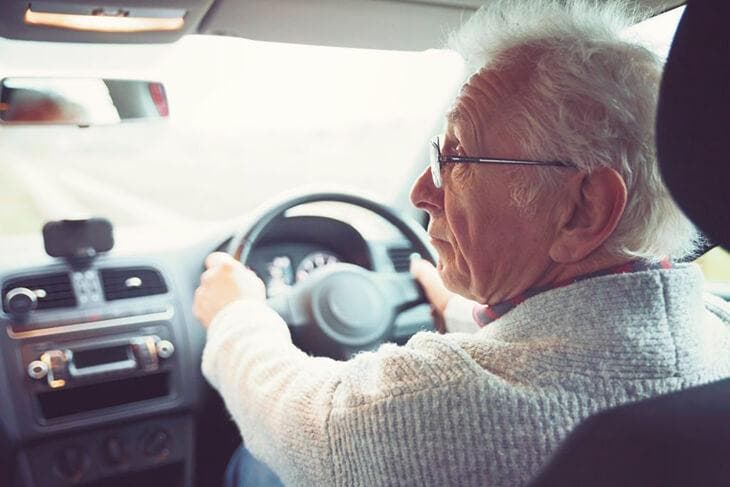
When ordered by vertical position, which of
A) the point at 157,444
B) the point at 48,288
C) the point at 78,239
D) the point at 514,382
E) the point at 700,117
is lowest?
the point at 157,444

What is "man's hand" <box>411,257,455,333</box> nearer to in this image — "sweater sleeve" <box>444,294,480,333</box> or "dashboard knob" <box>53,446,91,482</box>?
"sweater sleeve" <box>444,294,480,333</box>

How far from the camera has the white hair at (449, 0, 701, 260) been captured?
1312 millimetres

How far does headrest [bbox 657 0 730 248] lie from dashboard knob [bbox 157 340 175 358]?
1675 millimetres

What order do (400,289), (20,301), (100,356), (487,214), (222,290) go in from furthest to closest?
(400,289) → (100,356) → (20,301) → (222,290) → (487,214)

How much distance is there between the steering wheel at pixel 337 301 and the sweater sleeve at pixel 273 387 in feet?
1.71

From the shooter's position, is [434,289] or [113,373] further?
[434,289]

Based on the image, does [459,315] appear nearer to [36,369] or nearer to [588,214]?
[588,214]

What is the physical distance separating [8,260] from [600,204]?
1.58 meters

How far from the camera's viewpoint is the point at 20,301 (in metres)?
2.07

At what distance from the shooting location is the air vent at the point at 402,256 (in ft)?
8.77

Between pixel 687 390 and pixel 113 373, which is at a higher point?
pixel 687 390

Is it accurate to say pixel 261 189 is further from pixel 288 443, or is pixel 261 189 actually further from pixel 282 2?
pixel 288 443

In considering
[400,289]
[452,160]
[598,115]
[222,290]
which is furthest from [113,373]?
[598,115]

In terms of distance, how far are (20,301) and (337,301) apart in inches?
33.6
